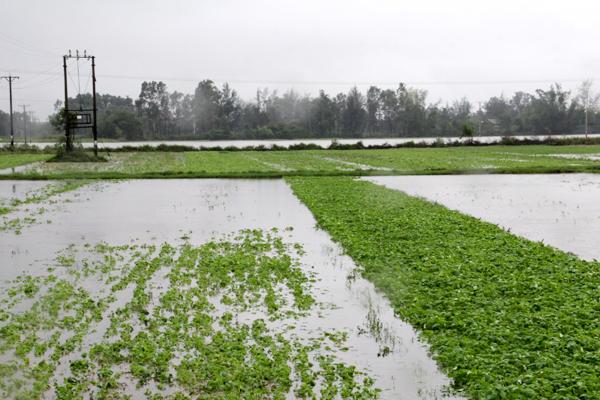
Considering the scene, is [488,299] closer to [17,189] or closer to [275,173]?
[17,189]

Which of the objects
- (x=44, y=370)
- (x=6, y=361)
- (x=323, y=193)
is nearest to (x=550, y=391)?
(x=44, y=370)

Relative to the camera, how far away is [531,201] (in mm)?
17672

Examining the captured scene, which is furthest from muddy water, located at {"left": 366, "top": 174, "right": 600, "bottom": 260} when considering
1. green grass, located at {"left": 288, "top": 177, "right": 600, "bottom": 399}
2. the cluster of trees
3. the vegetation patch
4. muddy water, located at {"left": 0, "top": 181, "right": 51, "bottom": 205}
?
the cluster of trees

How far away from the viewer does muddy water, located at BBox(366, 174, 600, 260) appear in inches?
483

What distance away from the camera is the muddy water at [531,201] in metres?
12.3

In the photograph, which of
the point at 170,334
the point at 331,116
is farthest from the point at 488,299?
the point at 331,116

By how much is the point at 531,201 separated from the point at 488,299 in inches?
429

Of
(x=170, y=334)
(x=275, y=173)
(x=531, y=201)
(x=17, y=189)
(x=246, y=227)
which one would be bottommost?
(x=170, y=334)

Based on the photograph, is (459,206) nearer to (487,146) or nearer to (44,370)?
(44,370)

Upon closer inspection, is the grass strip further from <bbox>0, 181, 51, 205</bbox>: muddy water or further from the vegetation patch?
the vegetation patch

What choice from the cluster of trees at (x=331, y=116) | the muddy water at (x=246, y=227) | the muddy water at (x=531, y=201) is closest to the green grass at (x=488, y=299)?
the muddy water at (x=246, y=227)

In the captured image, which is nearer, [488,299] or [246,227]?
[488,299]

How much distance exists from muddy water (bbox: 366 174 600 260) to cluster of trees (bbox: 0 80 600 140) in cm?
6833

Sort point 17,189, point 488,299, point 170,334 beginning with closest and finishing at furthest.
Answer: point 170,334
point 488,299
point 17,189
